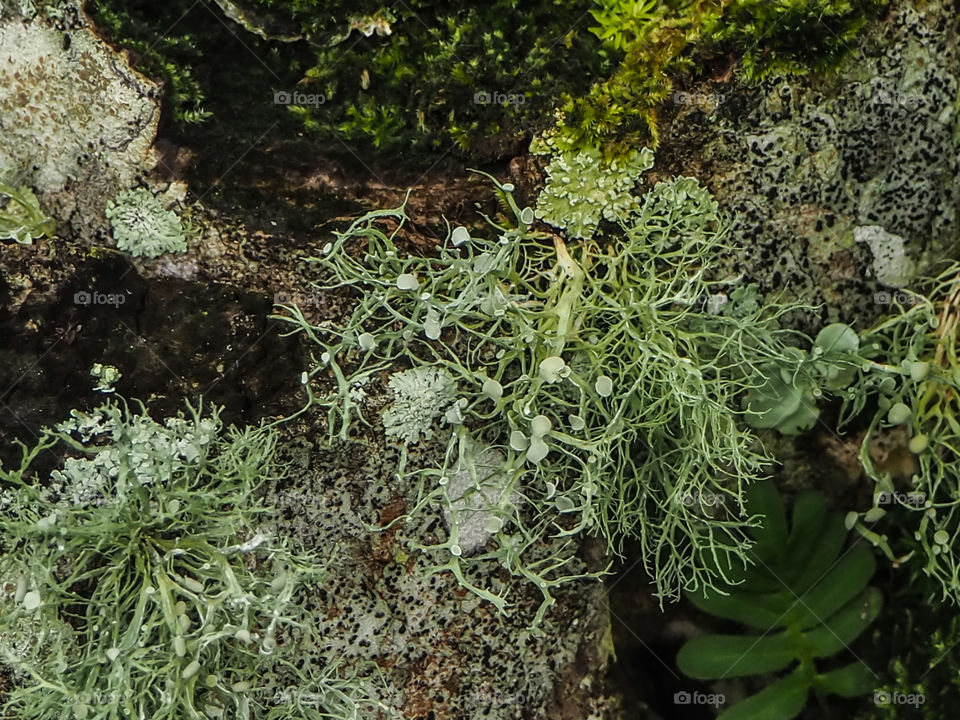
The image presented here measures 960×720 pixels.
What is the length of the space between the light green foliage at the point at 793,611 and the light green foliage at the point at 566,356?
1.01ft

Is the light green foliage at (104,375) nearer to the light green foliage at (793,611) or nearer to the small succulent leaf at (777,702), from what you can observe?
the light green foliage at (793,611)

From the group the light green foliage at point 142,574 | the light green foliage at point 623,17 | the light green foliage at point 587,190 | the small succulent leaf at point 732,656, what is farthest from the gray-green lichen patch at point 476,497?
the light green foliage at point 623,17

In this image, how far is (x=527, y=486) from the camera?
175 centimetres

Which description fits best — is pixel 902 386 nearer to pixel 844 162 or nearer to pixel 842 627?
pixel 844 162

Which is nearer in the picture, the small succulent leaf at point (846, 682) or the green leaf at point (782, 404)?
the green leaf at point (782, 404)

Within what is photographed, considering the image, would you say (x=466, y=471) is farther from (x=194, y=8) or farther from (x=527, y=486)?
(x=194, y=8)

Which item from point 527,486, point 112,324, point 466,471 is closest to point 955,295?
point 527,486

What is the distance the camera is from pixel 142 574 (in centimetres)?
169

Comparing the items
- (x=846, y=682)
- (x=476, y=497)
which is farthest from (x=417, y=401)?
(x=846, y=682)

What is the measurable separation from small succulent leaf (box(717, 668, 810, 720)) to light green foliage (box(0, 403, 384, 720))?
97 centimetres

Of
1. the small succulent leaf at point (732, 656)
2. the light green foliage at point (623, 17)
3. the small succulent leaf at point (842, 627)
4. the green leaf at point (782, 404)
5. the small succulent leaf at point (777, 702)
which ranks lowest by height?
the small succulent leaf at point (777, 702)

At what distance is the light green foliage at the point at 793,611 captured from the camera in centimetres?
205

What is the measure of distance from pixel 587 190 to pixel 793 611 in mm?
1180

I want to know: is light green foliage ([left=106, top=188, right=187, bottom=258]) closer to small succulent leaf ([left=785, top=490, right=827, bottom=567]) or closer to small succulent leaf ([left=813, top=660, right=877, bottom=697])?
small succulent leaf ([left=785, top=490, right=827, bottom=567])
